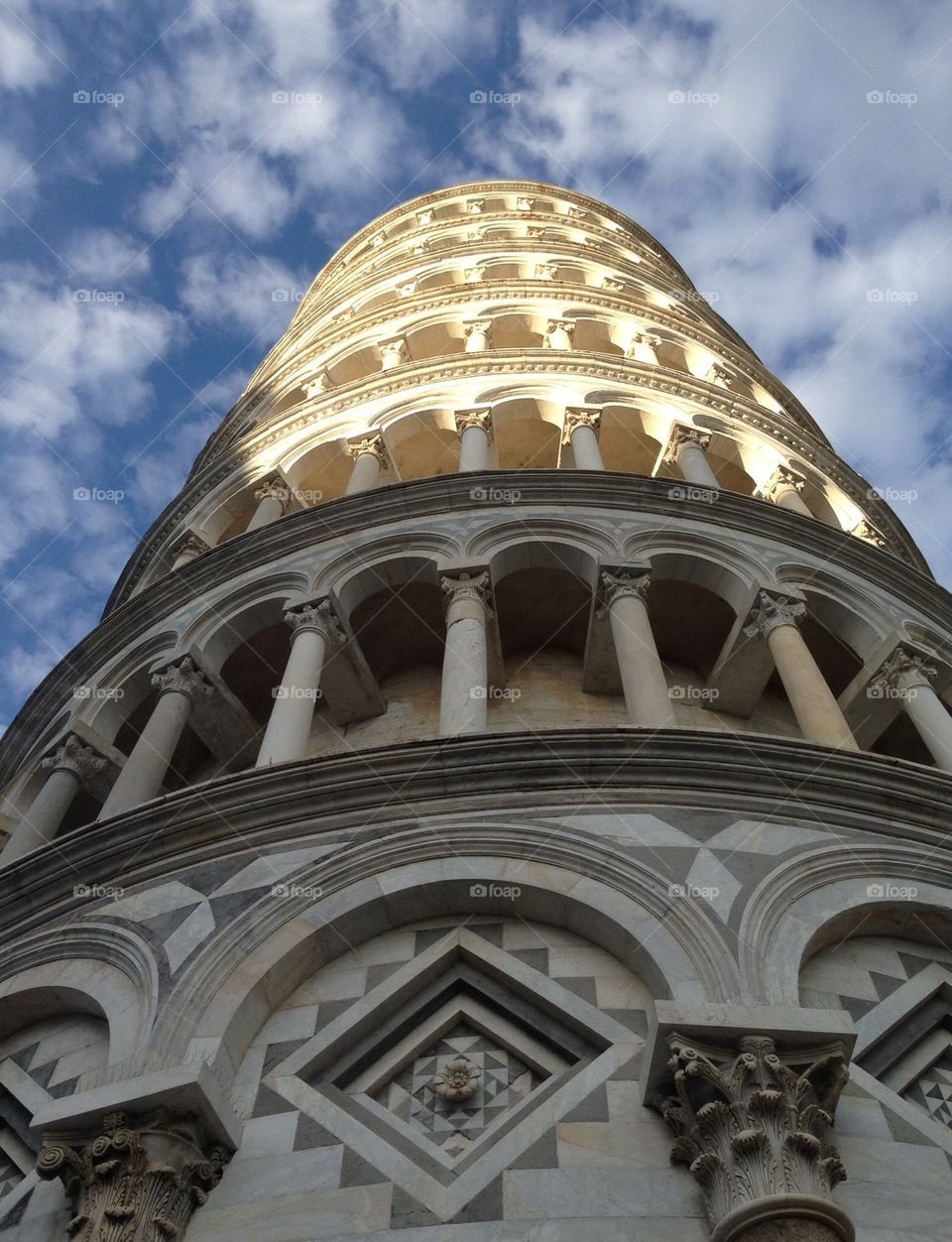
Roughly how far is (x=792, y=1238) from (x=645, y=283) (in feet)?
86.9

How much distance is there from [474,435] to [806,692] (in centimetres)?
823

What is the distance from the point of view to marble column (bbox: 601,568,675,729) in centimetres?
1140

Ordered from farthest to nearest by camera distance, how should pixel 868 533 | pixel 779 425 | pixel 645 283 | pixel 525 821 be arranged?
pixel 645 283 < pixel 779 425 < pixel 868 533 < pixel 525 821

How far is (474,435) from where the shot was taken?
18.8 metres

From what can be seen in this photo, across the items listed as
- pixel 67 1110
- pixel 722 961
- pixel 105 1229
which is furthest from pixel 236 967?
pixel 722 961

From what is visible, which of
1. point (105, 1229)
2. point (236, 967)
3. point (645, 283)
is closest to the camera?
point (105, 1229)

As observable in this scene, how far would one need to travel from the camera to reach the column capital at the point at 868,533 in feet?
62.7

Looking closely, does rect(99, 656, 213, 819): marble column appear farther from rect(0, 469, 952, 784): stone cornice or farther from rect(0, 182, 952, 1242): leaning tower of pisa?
rect(0, 469, 952, 784): stone cornice

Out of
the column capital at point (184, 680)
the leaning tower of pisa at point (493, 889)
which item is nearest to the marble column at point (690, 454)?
the leaning tower of pisa at point (493, 889)

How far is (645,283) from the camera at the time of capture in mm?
29859

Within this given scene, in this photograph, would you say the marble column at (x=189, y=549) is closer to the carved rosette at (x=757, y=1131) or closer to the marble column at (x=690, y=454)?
the marble column at (x=690, y=454)

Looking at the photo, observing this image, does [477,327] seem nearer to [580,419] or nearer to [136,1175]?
[580,419]

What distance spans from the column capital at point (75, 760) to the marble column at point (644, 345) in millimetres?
14307

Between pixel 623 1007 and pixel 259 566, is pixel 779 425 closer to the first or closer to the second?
pixel 259 566
